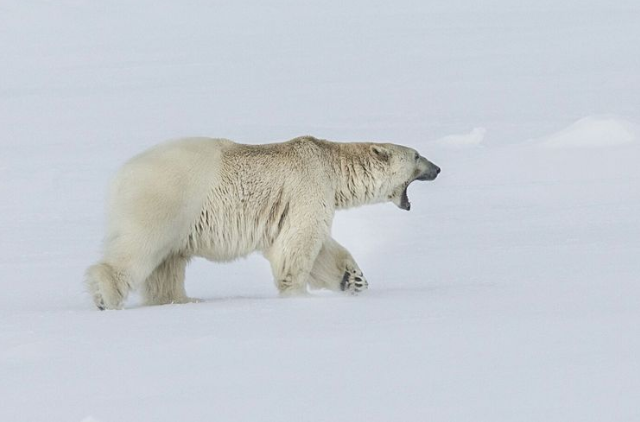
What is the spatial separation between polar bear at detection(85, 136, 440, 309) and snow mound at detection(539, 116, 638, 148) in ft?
15.8

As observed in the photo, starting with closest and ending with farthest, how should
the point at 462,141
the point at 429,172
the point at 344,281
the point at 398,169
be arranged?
1. the point at 344,281
2. the point at 398,169
3. the point at 429,172
4. the point at 462,141

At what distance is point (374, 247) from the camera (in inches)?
330

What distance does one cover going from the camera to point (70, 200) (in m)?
10.6

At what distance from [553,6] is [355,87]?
509 inches

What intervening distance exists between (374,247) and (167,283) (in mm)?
2270

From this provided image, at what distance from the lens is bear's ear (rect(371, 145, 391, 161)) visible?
22.7 feet

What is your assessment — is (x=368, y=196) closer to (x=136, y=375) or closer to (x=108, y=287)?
(x=108, y=287)

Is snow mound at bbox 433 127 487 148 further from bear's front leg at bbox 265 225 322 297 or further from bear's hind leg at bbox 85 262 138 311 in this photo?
bear's hind leg at bbox 85 262 138 311

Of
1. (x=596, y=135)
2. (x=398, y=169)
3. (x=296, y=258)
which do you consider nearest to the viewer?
(x=296, y=258)

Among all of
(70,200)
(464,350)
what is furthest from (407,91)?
(464,350)

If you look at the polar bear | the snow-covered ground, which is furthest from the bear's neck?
the snow-covered ground

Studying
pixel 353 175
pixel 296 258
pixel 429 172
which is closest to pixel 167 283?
pixel 296 258

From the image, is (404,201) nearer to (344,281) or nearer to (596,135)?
(344,281)

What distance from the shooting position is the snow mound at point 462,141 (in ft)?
42.1
